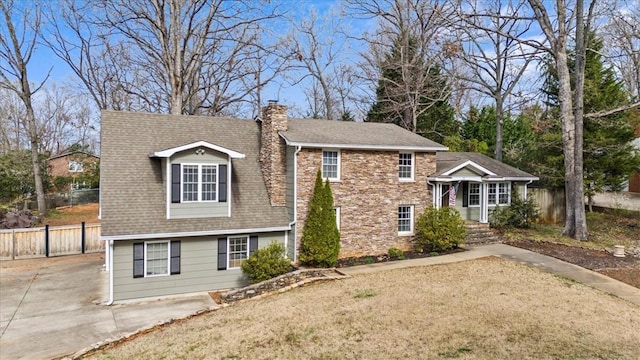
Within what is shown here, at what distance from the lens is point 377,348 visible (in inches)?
291

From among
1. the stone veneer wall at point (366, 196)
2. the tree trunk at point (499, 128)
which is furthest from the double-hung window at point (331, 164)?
the tree trunk at point (499, 128)

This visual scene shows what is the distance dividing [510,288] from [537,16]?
12.7 m

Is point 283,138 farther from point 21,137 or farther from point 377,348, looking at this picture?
point 21,137

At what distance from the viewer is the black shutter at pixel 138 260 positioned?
12.7m

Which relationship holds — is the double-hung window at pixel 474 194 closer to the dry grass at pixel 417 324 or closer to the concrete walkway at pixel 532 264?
the concrete walkway at pixel 532 264

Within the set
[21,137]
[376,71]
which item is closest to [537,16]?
[376,71]

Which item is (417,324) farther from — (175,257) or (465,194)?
(465,194)

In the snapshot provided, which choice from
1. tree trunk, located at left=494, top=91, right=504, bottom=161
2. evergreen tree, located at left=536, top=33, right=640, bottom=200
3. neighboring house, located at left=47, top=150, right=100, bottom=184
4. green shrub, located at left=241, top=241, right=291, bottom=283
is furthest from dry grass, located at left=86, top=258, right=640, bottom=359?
neighboring house, located at left=47, top=150, right=100, bottom=184

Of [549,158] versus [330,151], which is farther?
[549,158]

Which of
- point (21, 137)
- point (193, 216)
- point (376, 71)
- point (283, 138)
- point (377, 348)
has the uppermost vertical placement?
point (376, 71)

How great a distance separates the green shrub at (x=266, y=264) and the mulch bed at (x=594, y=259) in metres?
9.44

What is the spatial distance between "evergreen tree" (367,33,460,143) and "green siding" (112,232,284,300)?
17808 mm

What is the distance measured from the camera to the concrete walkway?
35.8 feet

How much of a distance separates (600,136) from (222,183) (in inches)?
777
